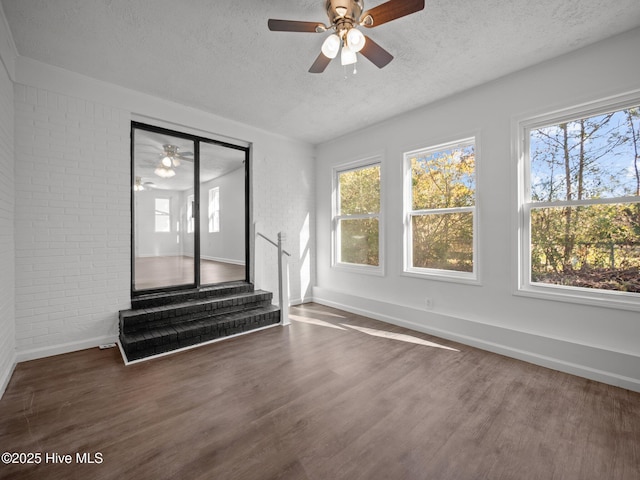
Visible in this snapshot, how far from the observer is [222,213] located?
5293mm

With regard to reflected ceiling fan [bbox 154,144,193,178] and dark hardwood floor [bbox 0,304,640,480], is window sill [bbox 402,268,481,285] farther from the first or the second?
reflected ceiling fan [bbox 154,144,193,178]

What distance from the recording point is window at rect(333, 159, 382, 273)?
440 centimetres

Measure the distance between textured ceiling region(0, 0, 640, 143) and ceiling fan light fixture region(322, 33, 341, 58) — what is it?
37 cm

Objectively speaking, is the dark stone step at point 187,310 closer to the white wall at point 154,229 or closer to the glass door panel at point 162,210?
the glass door panel at point 162,210

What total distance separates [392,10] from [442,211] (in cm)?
235

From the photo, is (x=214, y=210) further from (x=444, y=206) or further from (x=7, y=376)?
(x=444, y=206)

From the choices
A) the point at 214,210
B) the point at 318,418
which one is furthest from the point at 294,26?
the point at 214,210

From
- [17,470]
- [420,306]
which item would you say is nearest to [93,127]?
[17,470]

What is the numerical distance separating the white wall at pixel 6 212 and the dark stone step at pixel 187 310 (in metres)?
0.83

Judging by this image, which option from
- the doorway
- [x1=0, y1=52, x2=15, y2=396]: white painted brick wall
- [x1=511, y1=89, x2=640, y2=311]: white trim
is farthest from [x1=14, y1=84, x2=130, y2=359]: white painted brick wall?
[x1=511, y1=89, x2=640, y2=311]: white trim

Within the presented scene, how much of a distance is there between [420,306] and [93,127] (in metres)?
4.32

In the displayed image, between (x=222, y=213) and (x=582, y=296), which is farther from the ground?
(x=222, y=213)

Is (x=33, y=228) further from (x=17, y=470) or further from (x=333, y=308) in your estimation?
(x=333, y=308)

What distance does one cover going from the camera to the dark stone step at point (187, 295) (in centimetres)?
339
